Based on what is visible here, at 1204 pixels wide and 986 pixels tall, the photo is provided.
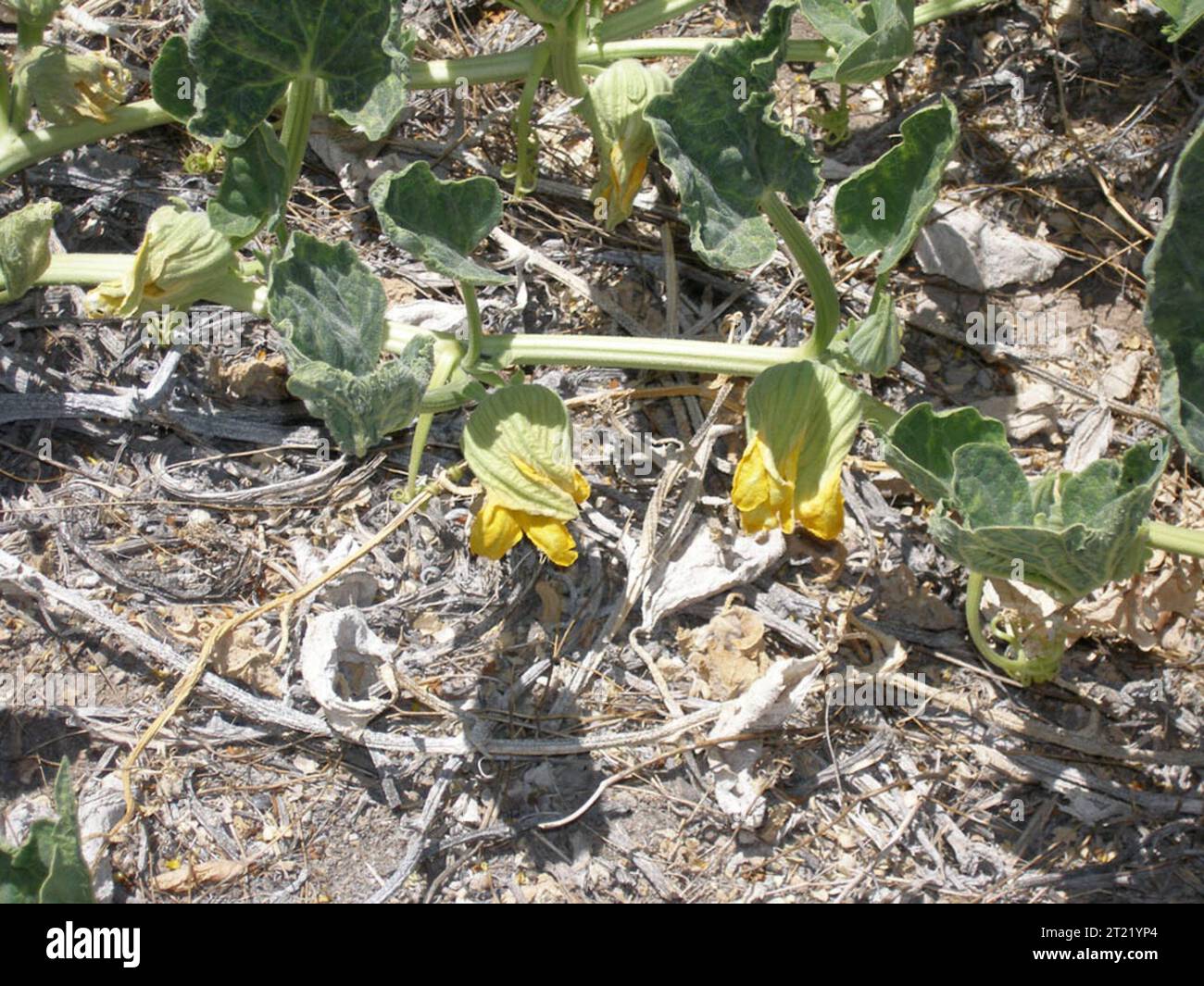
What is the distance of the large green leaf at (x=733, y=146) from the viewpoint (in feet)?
5.84

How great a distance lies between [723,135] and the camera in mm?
1842

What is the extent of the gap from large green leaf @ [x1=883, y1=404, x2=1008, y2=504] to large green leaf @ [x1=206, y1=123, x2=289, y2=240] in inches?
41.6

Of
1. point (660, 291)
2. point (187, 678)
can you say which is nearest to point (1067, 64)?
point (660, 291)

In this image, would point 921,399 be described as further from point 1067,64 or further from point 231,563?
point 231,563

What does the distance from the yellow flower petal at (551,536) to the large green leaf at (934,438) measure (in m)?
0.52

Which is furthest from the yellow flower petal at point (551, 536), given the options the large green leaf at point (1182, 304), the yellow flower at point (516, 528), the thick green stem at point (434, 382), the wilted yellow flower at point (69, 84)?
the wilted yellow flower at point (69, 84)

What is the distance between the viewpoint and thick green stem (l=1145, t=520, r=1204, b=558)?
1.85 metres

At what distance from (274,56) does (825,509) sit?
1.13 metres

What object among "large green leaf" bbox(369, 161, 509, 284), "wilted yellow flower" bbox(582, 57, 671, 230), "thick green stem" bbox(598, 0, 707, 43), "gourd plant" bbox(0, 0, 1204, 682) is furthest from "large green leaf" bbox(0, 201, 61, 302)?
"thick green stem" bbox(598, 0, 707, 43)

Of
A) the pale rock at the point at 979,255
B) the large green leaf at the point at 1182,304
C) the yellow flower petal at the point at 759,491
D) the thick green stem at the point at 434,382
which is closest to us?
the large green leaf at the point at 1182,304

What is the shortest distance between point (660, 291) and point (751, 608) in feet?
2.23

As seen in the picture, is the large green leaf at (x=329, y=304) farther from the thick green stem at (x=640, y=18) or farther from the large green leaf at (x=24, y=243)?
the thick green stem at (x=640, y=18)

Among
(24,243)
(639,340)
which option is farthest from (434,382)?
(24,243)

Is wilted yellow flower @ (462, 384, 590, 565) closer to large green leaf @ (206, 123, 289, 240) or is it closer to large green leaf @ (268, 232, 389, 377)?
large green leaf @ (268, 232, 389, 377)
